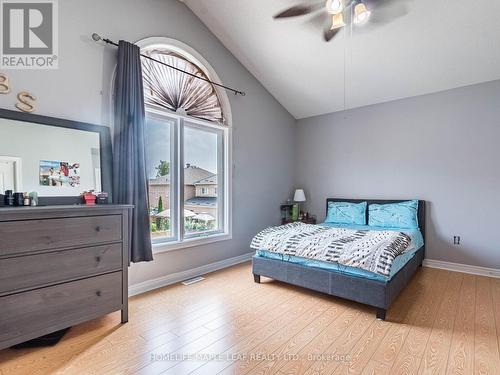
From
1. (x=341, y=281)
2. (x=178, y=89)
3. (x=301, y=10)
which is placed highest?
(x=301, y=10)

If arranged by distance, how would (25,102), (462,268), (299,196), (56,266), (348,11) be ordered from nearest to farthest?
(56,266) < (25,102) < (348,11) < (462,268) < (299,196)

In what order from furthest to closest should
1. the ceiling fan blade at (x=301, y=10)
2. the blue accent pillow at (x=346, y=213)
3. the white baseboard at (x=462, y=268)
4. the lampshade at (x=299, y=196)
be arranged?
the lampshade at (x=299, y=196) → the blue accent pillow at (x=346, y=213) → the white baseboard at (x=462, y=268) → the ceiling fan blade at (x=301, y=10)

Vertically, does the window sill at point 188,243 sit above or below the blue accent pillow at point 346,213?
below

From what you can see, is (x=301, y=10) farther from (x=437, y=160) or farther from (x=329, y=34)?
(x=437, y=160)

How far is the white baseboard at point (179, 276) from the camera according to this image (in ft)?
9.13

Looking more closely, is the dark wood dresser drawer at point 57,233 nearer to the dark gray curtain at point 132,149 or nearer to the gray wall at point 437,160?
the dark gray curtain at point 132,149

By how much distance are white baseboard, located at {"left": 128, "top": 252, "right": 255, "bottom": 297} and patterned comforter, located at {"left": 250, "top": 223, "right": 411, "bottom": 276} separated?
82 cm

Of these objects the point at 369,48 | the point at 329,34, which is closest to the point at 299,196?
the point at 369,48

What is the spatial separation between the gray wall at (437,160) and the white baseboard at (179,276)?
7.15 ft

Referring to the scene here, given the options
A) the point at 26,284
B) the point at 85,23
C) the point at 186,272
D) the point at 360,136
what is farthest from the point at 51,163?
the point at 360,136

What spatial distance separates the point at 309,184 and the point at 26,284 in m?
4.22

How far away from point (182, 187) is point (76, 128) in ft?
4.21

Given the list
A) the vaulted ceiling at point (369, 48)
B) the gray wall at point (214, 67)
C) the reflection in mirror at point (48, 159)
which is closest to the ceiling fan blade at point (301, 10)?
the vaulted ceiling at point (369, 48)

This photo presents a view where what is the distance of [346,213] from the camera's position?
418 centimetres
